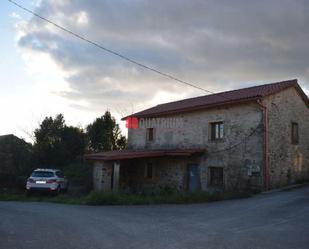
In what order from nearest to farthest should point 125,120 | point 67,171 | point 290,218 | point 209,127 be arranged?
point 290,218, point 209,127, point 125,120, point 67,171

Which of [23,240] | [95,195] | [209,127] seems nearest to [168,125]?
[209,127]

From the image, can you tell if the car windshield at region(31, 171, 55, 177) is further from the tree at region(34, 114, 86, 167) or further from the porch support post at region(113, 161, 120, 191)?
the tree at region(34, 114, 86, 167)

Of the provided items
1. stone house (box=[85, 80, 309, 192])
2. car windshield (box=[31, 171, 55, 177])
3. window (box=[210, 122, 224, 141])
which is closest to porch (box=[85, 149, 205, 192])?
stone house (box=[85, 80, 309, 192])

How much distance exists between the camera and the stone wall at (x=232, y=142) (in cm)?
1725

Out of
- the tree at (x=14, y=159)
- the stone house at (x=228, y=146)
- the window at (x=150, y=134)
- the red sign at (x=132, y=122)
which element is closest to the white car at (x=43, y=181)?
the stone house at (x=228, y=146)

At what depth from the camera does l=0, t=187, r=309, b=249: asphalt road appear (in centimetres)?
709

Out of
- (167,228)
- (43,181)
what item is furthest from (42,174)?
(167,228)

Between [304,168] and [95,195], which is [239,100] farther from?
[95,195]

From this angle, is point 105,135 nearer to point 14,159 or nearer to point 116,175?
point 14,159

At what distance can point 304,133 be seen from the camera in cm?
2084

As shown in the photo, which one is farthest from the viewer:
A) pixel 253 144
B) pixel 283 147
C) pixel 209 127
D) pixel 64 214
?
pixel 209 127

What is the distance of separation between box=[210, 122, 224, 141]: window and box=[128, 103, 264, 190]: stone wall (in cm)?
23

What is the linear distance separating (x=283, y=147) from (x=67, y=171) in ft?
58.9

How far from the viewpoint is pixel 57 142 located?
32.3m
